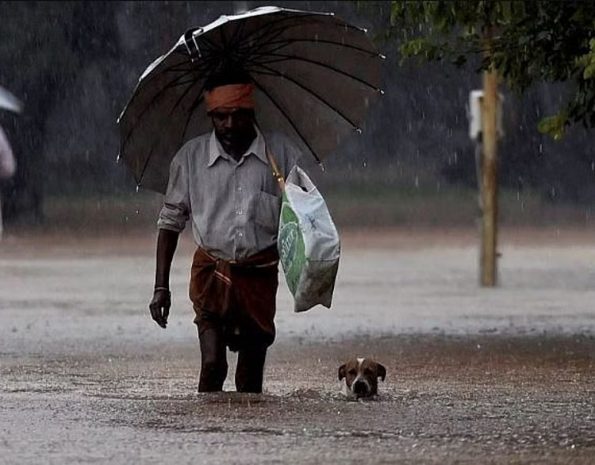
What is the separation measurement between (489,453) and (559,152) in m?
25.0

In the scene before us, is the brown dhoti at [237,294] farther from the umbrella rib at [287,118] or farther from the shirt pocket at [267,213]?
the umbrella rib at [287,118]

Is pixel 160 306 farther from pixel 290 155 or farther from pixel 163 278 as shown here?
pixel 290 155

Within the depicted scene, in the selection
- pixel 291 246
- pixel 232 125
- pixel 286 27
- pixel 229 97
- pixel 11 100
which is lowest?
pixel 291 246

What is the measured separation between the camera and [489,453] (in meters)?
8.99

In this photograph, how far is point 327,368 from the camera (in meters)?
13.9

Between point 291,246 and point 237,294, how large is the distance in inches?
20.5

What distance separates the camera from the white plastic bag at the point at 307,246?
10.1 m

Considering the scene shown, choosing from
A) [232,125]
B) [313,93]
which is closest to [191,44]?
[232,125]

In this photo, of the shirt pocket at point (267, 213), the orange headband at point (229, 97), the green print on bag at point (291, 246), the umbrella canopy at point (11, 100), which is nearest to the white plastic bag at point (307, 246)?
the green print on bag at point (291, 246)

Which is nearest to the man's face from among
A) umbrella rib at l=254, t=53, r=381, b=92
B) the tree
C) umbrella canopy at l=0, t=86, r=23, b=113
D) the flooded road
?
umbrella rib at l=254, t=53, r=381, b=92

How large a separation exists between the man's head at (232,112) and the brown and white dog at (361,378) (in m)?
1.39

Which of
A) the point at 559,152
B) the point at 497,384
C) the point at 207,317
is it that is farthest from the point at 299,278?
the point at 559,152

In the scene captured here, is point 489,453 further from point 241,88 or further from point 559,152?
point 559,152

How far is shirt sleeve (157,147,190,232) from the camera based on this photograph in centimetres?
1070
